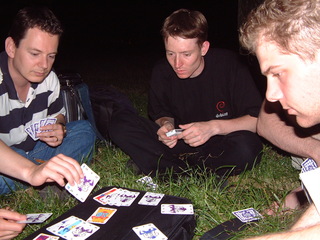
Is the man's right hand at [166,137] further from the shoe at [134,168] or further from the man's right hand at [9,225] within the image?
the man's right hand at [9,225]

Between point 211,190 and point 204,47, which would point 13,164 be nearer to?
point 211,190

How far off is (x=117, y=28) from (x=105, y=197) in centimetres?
2095

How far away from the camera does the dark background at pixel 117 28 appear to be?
13.8 metres

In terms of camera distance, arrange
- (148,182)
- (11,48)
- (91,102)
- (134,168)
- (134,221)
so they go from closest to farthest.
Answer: (134,221), (148,182), (11,48), (134,168), (91,102)

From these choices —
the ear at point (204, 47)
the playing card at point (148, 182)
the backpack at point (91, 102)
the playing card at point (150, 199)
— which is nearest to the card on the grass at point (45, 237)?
the playing card at point (150, 199)

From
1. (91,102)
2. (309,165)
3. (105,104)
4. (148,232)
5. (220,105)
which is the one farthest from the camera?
(91,102)

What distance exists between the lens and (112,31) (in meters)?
22.3

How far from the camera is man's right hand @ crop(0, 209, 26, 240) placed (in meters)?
2.43

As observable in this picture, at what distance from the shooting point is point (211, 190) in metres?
3.20

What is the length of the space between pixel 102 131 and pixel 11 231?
6.60 feet

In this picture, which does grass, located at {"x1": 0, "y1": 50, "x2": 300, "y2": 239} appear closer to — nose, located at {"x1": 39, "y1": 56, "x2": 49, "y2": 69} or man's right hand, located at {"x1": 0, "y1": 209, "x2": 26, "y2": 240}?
man's right hand, located at {"x1": 0, "y1": 209, "x2": 26, "y2": 240}

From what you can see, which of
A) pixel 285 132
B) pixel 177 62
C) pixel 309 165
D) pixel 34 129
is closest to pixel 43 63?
pixel 34 129

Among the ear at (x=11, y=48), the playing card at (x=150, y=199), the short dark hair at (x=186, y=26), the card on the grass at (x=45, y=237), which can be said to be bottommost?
the card on the grass at (x=45, y=237)

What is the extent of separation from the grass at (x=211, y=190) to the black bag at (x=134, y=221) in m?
0.32
